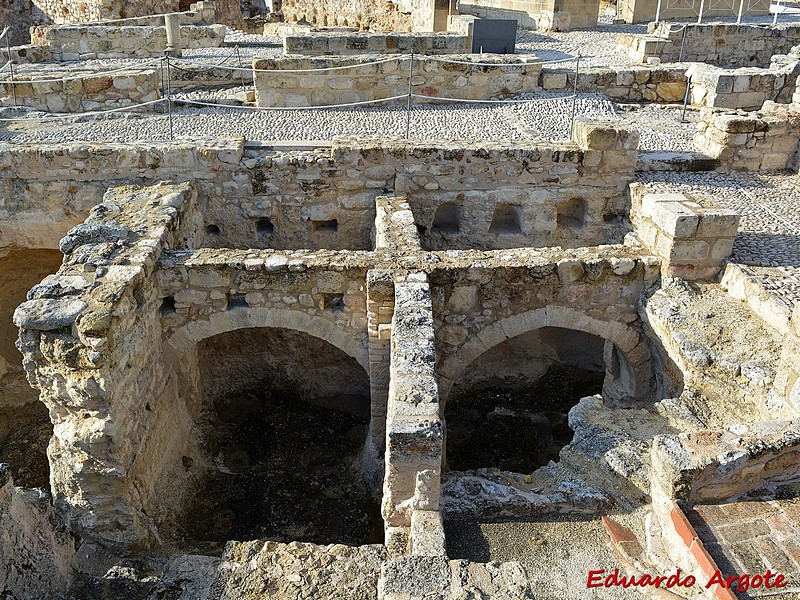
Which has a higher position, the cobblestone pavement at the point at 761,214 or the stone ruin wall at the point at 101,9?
the stone ruin wall at the point at 101,9

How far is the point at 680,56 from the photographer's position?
612 inches

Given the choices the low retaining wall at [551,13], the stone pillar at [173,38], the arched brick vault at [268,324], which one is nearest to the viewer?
the arched brick vault at [268,324]

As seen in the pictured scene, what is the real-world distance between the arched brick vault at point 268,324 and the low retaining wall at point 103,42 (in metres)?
10.3

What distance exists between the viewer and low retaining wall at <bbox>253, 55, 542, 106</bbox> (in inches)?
467

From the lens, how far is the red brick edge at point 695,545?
13.3ft

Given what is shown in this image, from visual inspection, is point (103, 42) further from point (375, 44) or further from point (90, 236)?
point (90, 236)

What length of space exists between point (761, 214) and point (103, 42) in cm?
1357

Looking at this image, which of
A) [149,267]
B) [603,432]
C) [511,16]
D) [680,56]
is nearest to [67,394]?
[149,267]

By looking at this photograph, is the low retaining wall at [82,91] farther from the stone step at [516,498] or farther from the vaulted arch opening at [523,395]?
the stone step at [516,498]

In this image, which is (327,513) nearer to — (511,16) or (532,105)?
(532,105)

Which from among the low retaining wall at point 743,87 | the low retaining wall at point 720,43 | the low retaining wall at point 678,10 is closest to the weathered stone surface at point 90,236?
the low retaining wall at point 743,87

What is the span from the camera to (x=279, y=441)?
9125 mm

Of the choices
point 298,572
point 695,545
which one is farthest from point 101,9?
point 695,545

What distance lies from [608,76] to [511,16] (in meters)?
8.55
